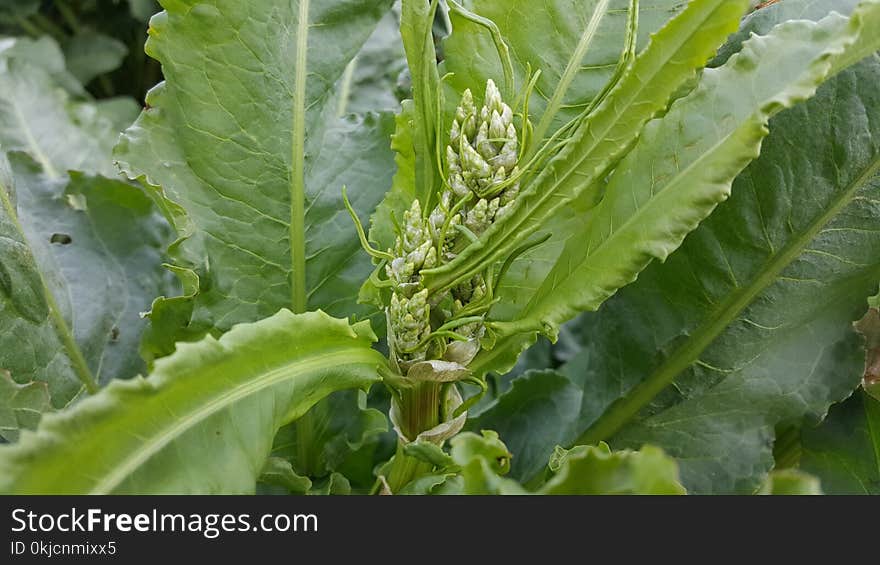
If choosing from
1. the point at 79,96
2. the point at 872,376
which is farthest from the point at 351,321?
the point at 79,96

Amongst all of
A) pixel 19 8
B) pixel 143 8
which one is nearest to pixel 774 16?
pixel 143 8

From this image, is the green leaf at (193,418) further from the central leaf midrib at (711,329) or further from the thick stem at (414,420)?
the central leaf midrib at (711,329)

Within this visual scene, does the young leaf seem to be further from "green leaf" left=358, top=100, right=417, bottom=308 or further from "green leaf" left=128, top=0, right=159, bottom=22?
"green leaf" left=128, top=0, right=159, bottom=22

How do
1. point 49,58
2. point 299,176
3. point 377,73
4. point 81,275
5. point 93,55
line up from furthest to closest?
point 93,55
point 49,58
point 377,73
point 81,275
point 299,176

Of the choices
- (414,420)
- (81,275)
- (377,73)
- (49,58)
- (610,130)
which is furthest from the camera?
(49,58)

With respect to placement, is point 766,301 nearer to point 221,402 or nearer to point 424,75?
point 424,75

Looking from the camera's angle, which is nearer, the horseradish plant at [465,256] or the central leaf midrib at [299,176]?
the horseradish plant at [465,256]

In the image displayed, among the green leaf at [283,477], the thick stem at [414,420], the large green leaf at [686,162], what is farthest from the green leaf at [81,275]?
the large green leaf at [686,162]
